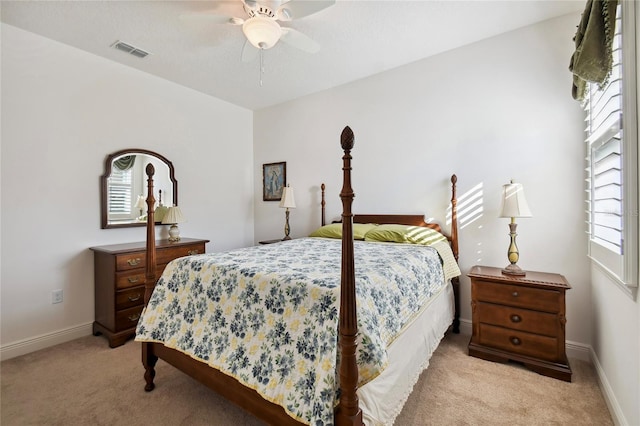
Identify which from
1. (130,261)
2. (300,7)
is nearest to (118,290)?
(130,261)

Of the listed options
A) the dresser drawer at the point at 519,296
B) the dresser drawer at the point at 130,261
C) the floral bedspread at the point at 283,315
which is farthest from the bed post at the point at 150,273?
the dresser drawer at the point at 519,296

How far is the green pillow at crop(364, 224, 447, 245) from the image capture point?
2.69 m

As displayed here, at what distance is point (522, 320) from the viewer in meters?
2.17

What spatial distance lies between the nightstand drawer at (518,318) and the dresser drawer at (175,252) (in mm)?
2896

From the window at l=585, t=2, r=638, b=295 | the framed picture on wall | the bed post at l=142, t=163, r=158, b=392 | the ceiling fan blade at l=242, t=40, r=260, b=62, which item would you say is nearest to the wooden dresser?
the bed post at l=142, t=163, r=158, b=392

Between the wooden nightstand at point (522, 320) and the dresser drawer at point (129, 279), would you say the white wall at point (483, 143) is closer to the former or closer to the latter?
the wooden nightstand at point (522, 320)

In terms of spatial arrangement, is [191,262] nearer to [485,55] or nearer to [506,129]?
[506,129]

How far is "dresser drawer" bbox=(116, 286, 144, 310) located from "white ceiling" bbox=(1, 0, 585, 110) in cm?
233

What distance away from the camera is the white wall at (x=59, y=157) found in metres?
2.47

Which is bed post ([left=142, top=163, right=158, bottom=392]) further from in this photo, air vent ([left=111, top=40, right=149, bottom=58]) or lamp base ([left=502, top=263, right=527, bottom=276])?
lamp base ([left=502, top=263, right=527, bottom=276])

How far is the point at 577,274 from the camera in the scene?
2373mm

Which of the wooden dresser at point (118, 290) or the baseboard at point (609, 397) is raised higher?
the wooden dresser at point (118, 290)

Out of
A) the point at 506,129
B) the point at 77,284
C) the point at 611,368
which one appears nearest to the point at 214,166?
the point at 77,284

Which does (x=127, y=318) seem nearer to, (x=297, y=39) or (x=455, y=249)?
(x=297, y=39)
